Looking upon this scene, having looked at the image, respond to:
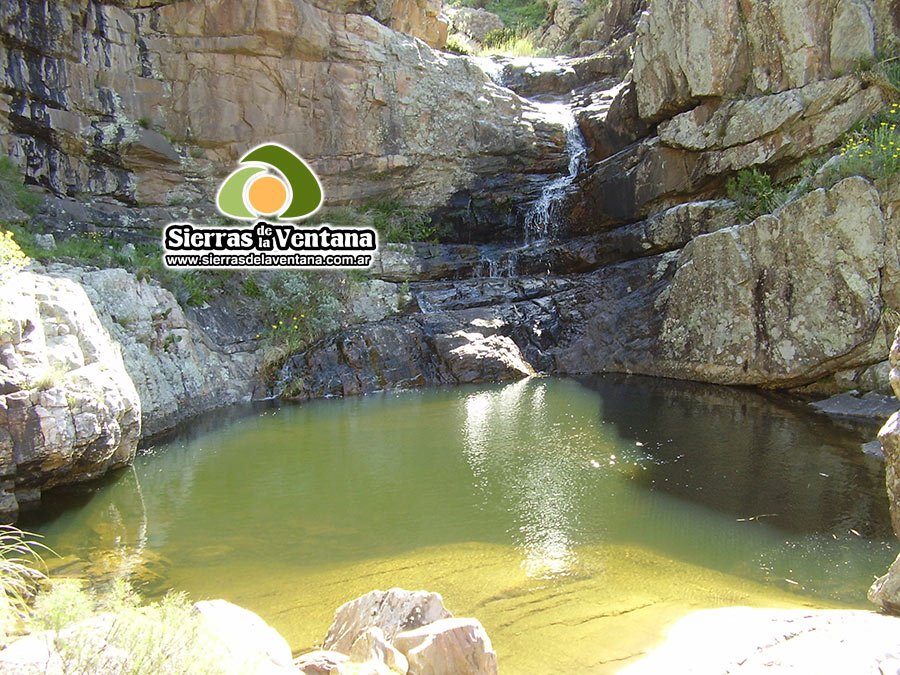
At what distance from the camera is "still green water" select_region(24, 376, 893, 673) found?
17.4 ft

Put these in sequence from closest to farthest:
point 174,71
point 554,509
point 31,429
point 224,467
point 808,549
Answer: point 808,549
point 31,429
point 554,509
point 224,467
point 174,71

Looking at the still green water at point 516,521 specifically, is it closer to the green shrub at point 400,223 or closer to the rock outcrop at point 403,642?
the rock outcrop at point 403,642

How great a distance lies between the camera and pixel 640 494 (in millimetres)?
7828

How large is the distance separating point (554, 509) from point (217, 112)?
15.5 meters

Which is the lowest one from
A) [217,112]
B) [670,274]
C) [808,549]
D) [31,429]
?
[808,549]

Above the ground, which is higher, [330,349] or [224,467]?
[330,349]

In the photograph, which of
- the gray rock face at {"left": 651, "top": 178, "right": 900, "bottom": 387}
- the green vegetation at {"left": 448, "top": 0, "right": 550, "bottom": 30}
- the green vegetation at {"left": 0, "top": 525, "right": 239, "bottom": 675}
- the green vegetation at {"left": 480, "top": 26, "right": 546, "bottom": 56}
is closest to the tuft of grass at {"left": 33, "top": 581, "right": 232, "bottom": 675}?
the green vegetation at {"left": 0, "top": 525, "right": 239, "bottom": 675}

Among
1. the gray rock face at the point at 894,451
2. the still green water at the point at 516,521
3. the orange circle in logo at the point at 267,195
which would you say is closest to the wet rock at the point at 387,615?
the still green water at the point at 516,521

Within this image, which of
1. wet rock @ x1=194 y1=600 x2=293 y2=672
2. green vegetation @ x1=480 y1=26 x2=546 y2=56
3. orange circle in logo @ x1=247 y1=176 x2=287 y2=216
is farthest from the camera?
green vegetation @ x1=480 y1=26 x2=546 y2=56

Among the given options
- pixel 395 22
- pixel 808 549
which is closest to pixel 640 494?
pixel 808 549

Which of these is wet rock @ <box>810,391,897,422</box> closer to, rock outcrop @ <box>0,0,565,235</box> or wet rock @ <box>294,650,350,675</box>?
wet rock @ <box>294,650,350,675</box>

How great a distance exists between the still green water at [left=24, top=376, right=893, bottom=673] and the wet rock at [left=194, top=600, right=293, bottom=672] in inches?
35.0

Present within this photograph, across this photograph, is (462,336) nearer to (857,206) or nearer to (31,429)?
(857,206)

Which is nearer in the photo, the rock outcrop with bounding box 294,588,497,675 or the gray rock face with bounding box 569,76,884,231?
the rock outcrop with bounding box 294,588,497,675
